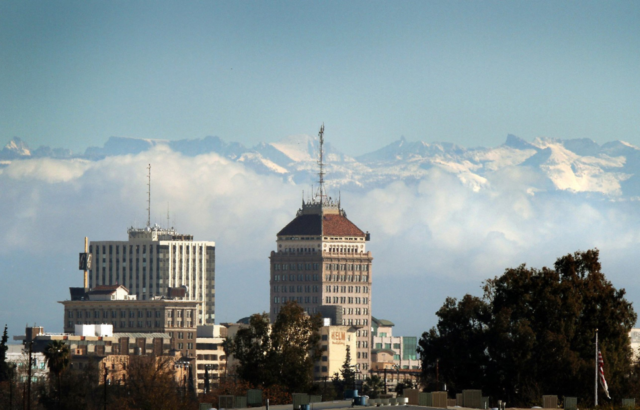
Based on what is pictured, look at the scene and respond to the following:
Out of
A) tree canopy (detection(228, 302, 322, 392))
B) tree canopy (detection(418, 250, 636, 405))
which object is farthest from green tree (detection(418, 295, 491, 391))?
tree canopy (detection(228, 302, 322, 392))

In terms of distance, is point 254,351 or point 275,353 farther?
point 254,351

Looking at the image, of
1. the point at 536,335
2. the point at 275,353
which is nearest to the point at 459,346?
the point at 536,335

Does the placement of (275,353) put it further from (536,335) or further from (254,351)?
(536,335)

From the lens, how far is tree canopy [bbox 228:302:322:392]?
161875 mm

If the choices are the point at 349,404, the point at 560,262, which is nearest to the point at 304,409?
the point at 349,404

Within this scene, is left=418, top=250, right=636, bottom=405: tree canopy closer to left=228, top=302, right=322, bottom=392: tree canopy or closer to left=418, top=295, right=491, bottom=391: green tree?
left=418, top=295, right=491, bottom=391: green tree

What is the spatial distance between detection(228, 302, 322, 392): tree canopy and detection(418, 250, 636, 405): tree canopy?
613 inches

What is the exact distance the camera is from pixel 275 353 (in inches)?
6398

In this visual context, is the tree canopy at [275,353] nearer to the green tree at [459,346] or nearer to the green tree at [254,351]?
the green tree at [254,351]

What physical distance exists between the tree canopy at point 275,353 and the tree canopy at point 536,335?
15580 millimetres

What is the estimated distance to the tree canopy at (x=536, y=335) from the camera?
497 feet

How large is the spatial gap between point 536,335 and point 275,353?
107 feet

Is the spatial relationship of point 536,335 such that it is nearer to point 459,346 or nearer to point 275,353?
point 459,346

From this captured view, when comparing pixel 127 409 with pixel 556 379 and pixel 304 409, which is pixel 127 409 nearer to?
pixel 556 379
